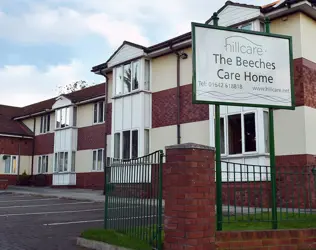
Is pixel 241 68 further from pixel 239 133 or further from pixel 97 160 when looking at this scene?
pixel 97 160

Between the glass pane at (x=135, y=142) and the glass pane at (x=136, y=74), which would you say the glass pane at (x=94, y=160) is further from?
the glass pane at (x=136, y=74)

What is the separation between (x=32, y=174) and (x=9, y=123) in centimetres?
466

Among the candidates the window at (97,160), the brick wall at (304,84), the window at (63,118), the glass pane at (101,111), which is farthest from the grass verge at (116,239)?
the window at (63,118)

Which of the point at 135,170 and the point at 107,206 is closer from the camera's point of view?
the point at 135,170

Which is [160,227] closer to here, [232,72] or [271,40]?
[232,72]

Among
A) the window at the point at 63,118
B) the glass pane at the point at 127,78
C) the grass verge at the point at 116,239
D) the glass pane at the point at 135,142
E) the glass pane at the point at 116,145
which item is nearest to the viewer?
the grass verge at the point at 116,239

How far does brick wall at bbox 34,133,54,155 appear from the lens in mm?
28656

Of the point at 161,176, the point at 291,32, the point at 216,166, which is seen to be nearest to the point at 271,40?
the point at 216,166

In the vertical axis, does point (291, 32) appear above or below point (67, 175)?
above

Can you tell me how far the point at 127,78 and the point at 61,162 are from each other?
955 cm

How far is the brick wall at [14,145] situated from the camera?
29.2m

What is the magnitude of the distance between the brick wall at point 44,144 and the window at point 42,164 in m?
0.38

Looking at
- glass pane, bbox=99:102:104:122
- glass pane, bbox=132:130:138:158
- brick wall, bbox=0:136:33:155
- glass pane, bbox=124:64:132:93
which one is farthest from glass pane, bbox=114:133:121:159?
brick wall, bbox=0:136:33:155

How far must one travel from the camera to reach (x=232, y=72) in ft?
21.7
